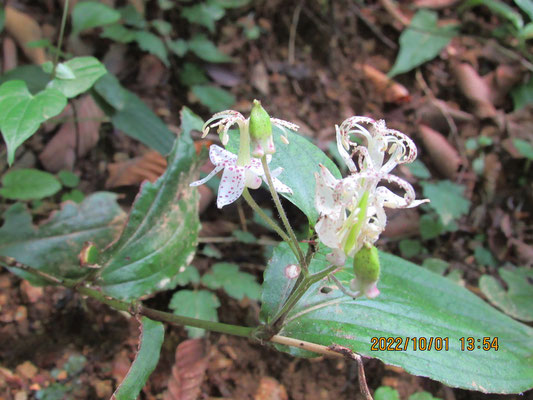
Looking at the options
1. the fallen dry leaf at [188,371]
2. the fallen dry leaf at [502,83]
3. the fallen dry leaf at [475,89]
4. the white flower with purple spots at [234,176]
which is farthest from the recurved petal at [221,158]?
the fallen dry leaf at [502,83]

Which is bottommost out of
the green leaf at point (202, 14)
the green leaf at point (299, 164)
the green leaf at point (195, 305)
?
the green leaf at point (195, 305)

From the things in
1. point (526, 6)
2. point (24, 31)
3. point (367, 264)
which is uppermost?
point (526, 6)

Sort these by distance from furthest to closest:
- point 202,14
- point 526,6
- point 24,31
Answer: point 526,6, point 202,14, point 24,31

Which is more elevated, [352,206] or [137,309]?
[352,206]

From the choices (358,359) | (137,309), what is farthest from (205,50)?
(358,359)

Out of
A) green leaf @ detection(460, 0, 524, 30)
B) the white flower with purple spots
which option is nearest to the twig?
the white flower with purple spots

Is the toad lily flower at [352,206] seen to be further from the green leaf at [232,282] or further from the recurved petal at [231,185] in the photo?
the green leaf at [232,282]

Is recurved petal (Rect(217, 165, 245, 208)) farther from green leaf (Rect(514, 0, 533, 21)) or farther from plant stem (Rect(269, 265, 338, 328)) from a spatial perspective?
green leaf (Rect(514, 0, 533, 21))

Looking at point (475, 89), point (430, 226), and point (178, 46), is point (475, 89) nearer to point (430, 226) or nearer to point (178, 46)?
point (430, 226)
